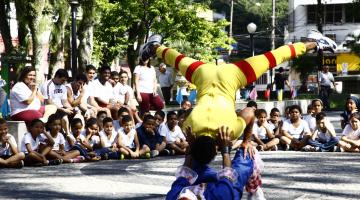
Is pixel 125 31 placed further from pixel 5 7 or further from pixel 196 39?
pixel 5 7

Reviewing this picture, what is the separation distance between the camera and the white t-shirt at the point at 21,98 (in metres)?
13.4

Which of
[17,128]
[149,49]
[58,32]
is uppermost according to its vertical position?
[58,32]

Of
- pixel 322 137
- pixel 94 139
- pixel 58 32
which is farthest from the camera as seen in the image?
pixel 58 32

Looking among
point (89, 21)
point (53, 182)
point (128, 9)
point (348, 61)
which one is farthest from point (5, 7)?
point (348, 61)

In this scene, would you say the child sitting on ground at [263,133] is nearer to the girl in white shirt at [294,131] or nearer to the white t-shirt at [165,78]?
the girl in white shirt at [294,131]

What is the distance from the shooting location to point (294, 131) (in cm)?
1500

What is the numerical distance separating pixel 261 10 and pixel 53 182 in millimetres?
85866

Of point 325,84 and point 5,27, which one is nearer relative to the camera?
point 325,84

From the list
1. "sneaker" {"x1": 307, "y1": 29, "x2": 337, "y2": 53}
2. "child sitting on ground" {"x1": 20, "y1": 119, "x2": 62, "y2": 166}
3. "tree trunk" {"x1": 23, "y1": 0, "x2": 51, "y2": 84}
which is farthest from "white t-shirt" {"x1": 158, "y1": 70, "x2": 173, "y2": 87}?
"sneaker" {"x1": 307, "y1": 29, "x2": 337, "y2": 53}

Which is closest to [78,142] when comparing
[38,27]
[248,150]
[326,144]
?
[326,144]

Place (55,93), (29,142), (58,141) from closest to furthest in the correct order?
(29,142)
(58,141)
(55,93)

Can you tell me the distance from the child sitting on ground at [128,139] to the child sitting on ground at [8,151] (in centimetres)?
226

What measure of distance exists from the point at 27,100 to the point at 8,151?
5.00 feet

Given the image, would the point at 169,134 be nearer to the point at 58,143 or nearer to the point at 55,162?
the point at 58,143
